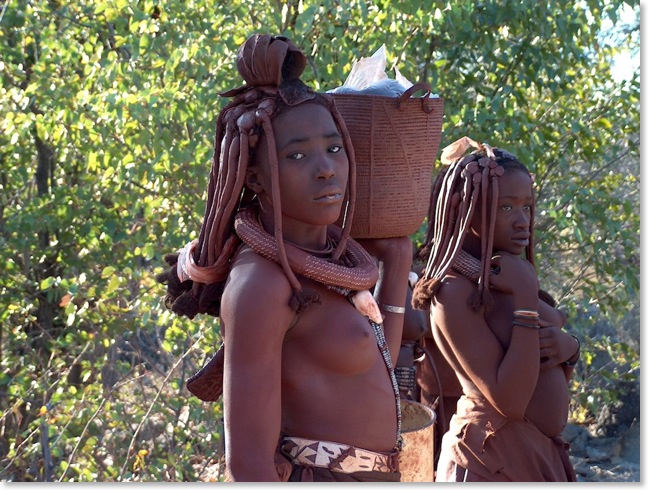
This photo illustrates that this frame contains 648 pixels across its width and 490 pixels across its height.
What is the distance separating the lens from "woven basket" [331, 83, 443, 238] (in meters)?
2.99

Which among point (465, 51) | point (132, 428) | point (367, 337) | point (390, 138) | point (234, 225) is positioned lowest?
point (132, 428)

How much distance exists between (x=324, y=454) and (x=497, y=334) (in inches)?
48.5

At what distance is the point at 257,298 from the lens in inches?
91.2

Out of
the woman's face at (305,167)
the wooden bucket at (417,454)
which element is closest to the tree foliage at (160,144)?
the wooden bucket at (417,454)

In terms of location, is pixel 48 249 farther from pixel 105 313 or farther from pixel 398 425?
pixel 398 425

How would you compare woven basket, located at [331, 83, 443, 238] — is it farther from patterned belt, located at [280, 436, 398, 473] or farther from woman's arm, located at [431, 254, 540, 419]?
patterned belt, located at [280, 436, 398, 473]

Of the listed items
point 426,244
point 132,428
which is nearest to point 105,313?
point 132,428

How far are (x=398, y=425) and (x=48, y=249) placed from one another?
14.9 ft

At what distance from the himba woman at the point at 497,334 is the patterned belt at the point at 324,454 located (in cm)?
106

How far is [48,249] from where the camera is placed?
6609 mm

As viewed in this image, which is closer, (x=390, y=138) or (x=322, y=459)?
(x=322, y=459)

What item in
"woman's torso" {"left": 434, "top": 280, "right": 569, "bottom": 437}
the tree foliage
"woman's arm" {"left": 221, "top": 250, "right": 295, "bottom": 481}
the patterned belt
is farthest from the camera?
the tree foliage

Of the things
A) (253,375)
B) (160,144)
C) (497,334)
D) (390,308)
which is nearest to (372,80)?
(390,308)

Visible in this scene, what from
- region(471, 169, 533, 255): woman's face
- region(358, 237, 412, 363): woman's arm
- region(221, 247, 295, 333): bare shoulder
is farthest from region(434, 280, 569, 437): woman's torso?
region(221, 247, 295, 333): bare shoulder
